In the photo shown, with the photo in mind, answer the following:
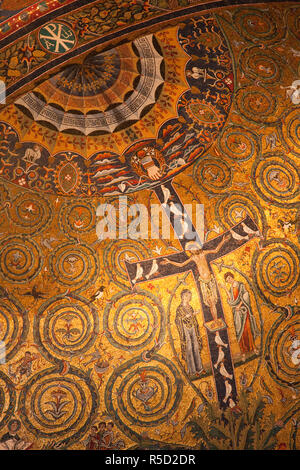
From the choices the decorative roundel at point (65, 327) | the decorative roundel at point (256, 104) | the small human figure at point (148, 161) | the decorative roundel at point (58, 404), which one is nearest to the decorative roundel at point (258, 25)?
the decorative roundel at point (256, 104)

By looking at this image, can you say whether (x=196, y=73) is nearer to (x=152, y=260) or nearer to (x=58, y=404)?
(x=152, y=260)

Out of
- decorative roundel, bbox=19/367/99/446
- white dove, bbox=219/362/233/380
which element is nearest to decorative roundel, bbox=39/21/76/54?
decorative roundel, bbox=19/367/99/446

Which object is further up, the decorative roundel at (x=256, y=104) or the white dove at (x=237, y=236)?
the decorative roundel at (x=256, y=104)

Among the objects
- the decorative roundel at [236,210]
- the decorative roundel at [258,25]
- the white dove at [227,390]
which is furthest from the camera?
the decorative roundel at [236,210]

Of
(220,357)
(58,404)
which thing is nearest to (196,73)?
(220,357)

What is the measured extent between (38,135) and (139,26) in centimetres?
400

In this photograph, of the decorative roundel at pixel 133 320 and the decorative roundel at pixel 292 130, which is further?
the decorative roundel at pixel 133 320

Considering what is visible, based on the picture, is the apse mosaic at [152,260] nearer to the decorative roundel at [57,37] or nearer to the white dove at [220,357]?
the white dove at [220,357]

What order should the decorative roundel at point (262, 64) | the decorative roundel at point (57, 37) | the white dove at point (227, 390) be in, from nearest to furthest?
the decorative roundel at point (57, 37) → the decorative roundel at point (262, 64) → the white dove at point (227, 390)

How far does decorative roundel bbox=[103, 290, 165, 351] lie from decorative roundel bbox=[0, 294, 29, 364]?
1648 millimetres

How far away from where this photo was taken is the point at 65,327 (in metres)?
11.5

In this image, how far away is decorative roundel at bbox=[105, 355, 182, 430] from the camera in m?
11.1

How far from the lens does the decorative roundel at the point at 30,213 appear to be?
11.3m

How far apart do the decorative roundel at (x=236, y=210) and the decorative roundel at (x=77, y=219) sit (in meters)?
2.60
